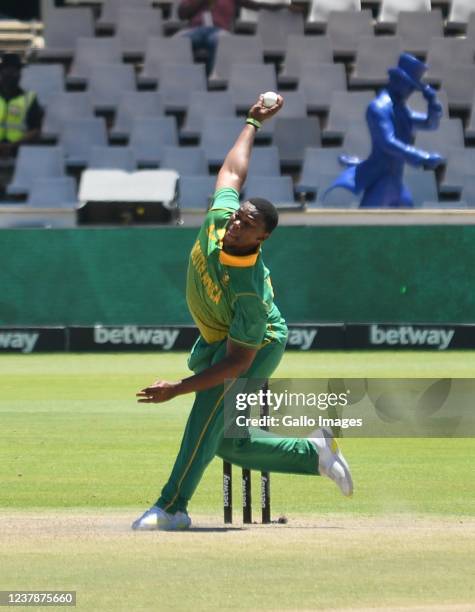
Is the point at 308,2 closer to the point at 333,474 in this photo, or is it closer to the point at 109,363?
the point at 109,363

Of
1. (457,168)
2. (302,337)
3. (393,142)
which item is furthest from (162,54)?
(302,337)

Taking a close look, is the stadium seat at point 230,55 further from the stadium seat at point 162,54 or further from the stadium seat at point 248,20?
the stadium seat at point 248,20

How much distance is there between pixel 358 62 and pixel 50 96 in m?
4.70

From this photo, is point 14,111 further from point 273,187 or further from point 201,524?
point 201,524

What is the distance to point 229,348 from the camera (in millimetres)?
7855

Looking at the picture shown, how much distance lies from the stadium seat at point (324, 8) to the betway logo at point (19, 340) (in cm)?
891

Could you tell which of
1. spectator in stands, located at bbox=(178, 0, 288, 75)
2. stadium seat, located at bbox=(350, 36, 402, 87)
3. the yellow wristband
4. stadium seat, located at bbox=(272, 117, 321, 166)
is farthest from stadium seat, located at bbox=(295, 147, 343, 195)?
the yellow wristband

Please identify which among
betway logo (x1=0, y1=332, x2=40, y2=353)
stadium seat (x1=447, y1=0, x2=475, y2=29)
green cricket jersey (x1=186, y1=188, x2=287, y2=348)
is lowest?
betway logo (x1=0, y1=332, x2=40, y2=353)

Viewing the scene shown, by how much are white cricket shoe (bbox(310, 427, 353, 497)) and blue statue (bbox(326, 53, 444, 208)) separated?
12.9 meters

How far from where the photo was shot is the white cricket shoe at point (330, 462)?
27.0 ft

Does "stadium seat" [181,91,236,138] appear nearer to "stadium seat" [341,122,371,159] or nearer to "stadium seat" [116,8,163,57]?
"stadium seat" [341,122,371,159]

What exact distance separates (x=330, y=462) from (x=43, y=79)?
1800 cm

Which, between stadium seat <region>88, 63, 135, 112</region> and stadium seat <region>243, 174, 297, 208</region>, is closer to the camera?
stadium seat <region>243, 174, 297, 208</region>

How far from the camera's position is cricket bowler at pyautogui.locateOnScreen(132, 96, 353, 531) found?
7.74m
